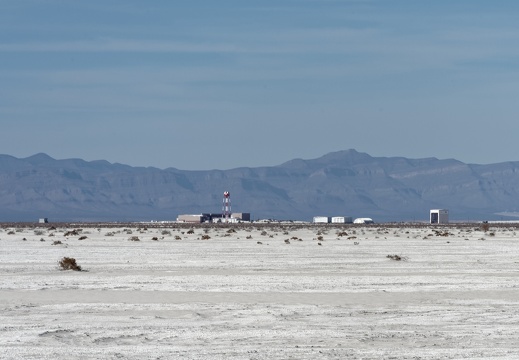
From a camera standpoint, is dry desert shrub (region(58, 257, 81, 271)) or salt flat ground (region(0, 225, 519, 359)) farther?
dry desert shrub (region(58, 257, 81, 271))

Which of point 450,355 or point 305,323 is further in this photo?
point 305,323

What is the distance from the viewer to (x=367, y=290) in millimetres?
29297

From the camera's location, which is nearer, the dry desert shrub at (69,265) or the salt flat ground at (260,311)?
the salt flat ground at (260,311)

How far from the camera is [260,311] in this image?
23.8 meters

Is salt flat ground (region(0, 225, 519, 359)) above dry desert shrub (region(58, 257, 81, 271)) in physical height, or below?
Result: below

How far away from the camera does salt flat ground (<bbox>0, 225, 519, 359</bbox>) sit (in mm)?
18203

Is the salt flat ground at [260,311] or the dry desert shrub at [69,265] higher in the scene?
the dry desert shrub at [69,265]

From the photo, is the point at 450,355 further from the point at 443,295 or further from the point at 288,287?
the point at 288,287

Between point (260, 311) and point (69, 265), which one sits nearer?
point (260, 311)

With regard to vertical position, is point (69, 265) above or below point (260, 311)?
above

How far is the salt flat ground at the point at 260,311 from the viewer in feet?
59.7

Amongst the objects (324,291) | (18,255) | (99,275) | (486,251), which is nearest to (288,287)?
(324,291)

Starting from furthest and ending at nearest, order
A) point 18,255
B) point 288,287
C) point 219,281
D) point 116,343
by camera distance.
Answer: point 18,255, point 219,281, point 288,287, point 116,343

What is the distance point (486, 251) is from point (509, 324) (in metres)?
34.4
